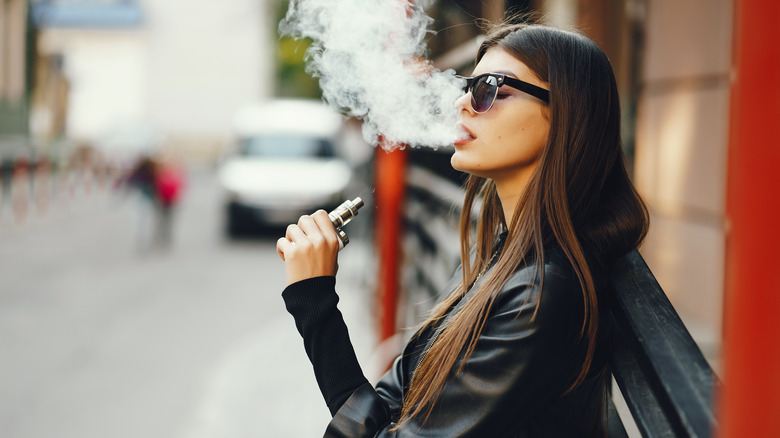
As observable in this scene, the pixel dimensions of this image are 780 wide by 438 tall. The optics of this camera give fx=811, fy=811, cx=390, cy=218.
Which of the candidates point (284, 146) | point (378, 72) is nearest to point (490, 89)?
point (378, 72)

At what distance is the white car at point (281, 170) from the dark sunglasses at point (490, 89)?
36.7 feet

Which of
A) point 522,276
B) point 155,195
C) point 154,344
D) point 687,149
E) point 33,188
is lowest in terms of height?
point 154,344

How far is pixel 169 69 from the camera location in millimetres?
34750

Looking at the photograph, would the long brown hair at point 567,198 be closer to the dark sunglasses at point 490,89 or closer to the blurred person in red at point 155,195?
the dark sunglasses at point 490,89

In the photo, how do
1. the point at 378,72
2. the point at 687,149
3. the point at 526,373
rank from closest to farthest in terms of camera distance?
the point at 526,373 < the point at 378,72 < the point at 687,149

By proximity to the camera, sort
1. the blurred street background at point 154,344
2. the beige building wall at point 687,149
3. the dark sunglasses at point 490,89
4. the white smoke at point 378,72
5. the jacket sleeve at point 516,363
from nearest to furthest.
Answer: the jacket sleeve at point 516,363, the dark sunglasses at point 490,89, the white smoke at point 378,72, the blurred street background at point 154,344, the beige building wall at point 687,149

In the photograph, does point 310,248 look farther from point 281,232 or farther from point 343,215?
point 281,232

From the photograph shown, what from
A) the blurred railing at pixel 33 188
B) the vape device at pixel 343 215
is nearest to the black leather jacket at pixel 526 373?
the vape device at pixel 343 215

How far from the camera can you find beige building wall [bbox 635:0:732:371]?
641 cm

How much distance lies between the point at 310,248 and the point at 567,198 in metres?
0.50

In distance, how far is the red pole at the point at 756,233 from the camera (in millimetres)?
696

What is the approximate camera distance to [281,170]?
1352cm

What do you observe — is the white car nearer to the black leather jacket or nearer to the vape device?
the vape device

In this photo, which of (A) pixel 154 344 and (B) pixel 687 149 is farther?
(A) pixel 154 344
